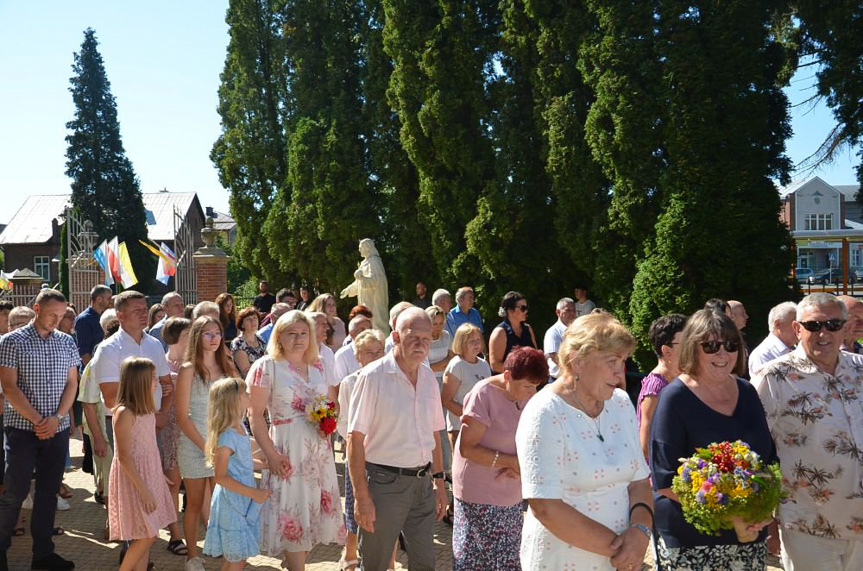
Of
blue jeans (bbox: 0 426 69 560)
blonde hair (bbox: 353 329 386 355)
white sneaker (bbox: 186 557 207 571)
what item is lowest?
white sneaker (bbox: 186 557 207 571)

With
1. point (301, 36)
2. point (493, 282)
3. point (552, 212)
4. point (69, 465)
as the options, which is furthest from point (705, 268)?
point (301, 36)

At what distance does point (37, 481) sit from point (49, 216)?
2393 inches

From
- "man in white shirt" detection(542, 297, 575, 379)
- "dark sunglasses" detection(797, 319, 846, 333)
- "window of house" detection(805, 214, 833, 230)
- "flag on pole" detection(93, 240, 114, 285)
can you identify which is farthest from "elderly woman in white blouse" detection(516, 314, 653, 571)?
"window of house" detection(805, 214, 833, 230)

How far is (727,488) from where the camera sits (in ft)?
10.9

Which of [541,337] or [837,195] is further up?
[837,195]

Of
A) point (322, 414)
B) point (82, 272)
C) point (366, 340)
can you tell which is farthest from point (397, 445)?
point (82, 272)

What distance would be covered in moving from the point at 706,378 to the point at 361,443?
2021mm

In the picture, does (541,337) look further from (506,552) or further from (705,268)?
(506,552)

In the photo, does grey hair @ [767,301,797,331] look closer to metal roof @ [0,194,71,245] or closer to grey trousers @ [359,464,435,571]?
grey trousers @ [359,464,435,571]

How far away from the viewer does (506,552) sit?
15.3 feet

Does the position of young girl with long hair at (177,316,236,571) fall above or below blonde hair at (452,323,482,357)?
below

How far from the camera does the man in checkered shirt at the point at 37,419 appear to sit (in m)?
6.25

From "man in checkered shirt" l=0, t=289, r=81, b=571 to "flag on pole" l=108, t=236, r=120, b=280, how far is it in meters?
16.0

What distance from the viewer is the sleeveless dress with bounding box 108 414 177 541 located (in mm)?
5492
